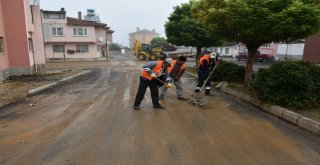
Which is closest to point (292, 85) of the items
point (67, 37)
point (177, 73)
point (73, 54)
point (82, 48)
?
point (177, 73)

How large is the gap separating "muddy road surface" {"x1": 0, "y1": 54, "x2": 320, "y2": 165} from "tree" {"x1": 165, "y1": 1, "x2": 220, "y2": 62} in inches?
374

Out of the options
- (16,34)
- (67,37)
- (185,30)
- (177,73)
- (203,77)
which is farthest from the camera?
(67,37)

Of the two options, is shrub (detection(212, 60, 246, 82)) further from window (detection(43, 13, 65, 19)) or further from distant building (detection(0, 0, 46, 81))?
window (detection(43, 13, 65, 19))

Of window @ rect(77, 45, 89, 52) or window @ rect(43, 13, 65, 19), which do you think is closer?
window @ rect(43, 13, 65, 19)

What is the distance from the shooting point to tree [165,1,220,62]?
16.3 meters

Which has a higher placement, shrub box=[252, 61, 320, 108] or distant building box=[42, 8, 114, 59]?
distant building box=[42, 8, 114, 59]

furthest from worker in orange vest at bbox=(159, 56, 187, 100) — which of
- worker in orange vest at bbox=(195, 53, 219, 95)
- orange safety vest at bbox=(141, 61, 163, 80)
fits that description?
orange safety vest at bbox=(141, 61, 163, 80)

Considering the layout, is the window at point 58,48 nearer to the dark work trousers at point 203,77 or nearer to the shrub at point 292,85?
the dark work trousers at point 203,77

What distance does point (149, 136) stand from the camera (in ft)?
16.0

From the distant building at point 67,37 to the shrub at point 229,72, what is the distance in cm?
A: 2994

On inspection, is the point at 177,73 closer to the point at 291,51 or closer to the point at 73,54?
the point at 291,51

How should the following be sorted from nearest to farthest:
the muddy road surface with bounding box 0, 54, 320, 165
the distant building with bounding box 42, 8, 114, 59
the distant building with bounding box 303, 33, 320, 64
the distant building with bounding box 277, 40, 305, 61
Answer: the muddy road surface with bounding box 0, 54, 320, 165, the distant building with bounding box 303, 33, 320, 64, the distant building with bounding box 277, 40, 305, 61, the distant building with bounding box 42, 8, 114, 59

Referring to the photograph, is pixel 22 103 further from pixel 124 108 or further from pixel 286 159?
pixel 286 159

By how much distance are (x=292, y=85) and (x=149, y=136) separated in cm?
398
